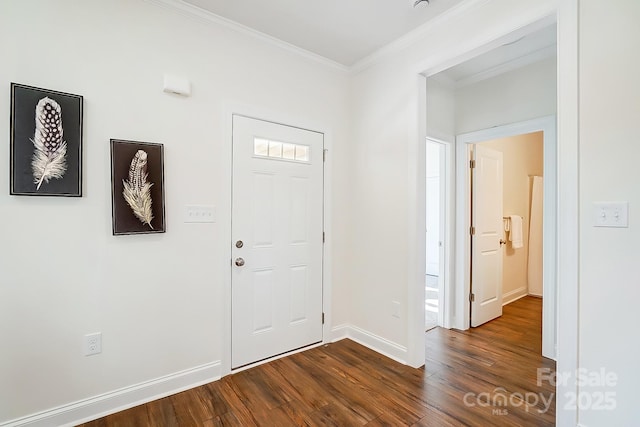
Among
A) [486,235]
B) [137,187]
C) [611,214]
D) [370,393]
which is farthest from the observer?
[486,235]

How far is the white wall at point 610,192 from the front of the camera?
57.7 inches

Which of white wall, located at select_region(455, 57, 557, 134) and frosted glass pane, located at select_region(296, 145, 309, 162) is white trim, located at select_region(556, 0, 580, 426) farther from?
frosted glass pane, located at select_region(296, 145, 309, 162)

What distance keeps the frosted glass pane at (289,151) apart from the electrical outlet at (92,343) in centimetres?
188

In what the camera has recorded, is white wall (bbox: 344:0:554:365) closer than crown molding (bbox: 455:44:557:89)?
Yes

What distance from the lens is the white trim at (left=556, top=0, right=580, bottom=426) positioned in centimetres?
162

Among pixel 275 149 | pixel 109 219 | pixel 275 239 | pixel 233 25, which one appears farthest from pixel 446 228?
pixel 109 219

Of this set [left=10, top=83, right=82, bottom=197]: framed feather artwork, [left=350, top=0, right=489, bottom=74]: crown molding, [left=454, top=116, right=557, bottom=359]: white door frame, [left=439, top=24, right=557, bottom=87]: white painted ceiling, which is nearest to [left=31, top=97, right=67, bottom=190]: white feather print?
[left=10, top=83, right=82, bottom=197]: framed feather artwork

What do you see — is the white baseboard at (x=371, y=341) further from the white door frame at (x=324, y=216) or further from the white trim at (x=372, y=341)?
the white door frame at (x=324, y=216)

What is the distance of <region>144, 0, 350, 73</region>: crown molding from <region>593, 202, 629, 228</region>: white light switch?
2472 millimetres

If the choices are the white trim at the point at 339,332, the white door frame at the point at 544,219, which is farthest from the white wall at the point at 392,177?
the white door frame at the point at 544,219

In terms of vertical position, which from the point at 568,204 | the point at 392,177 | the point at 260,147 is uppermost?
the point at 260,147

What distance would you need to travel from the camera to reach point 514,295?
447cm

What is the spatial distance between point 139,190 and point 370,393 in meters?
2.15

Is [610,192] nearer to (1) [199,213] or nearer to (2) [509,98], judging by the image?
(2) [509,98]
